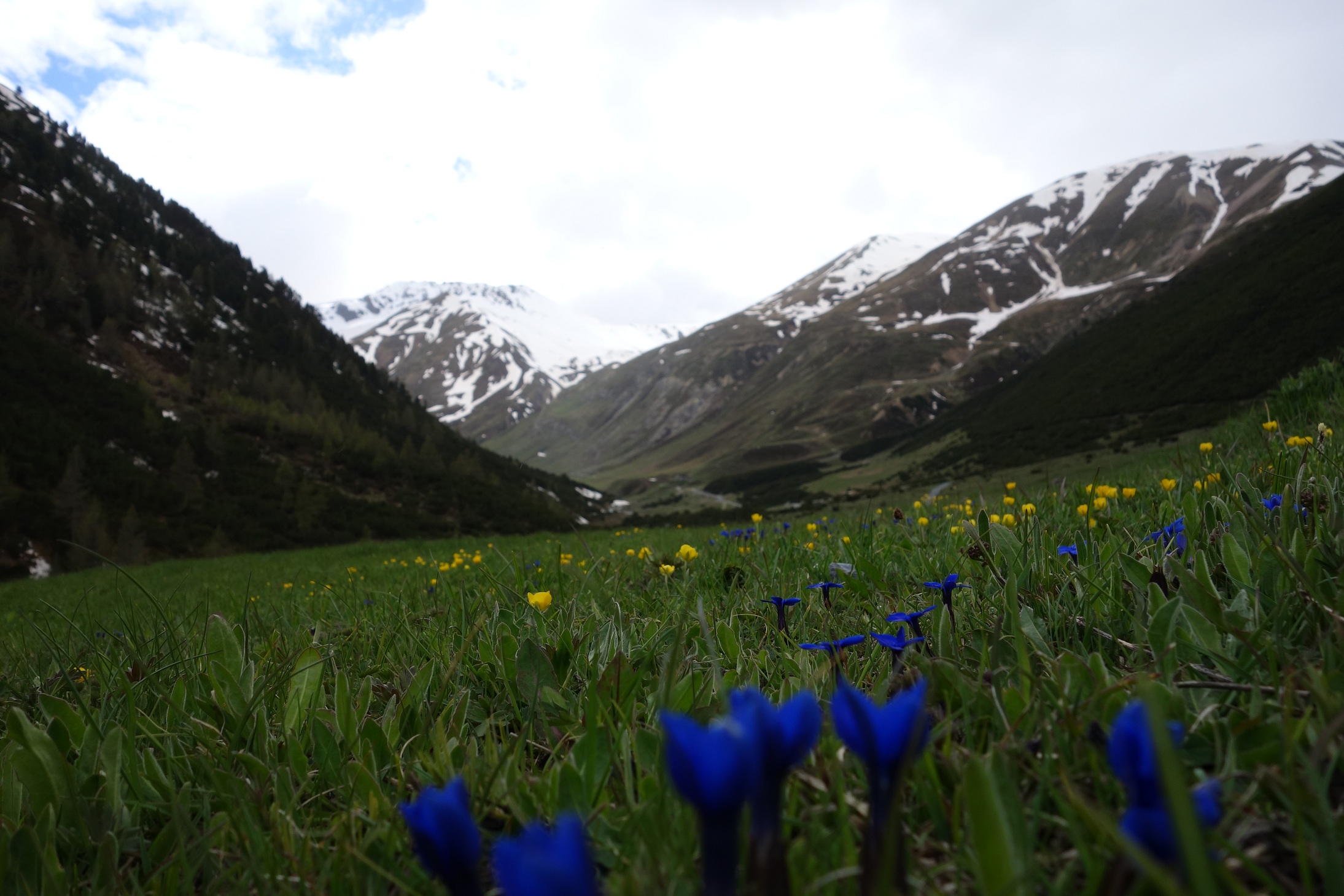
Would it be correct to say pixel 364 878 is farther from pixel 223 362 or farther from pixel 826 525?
pixel 223 362

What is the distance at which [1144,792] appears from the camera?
643mm

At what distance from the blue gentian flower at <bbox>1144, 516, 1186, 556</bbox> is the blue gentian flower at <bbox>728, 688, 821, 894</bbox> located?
196 centimetres

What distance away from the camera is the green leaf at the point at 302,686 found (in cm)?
173

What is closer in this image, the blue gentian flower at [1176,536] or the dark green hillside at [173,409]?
the blue gentian flower at [1176,536]

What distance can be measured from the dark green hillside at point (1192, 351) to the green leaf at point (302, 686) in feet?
200

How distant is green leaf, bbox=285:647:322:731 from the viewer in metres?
1.73

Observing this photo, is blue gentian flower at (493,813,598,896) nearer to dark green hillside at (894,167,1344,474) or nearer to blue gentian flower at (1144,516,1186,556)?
blue gentian flower at (1144,516,1186,556)

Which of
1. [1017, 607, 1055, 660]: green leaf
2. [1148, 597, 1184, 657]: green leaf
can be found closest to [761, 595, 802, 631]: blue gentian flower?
[1017, 607, 1055, 660]: green leaf

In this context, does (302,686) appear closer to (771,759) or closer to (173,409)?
(771,759)

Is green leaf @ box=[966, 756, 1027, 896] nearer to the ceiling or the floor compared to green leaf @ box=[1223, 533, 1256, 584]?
nearer to the floor

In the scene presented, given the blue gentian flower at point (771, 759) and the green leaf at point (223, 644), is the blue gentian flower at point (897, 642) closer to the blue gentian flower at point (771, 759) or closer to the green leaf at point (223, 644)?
the blue gentian flower at point (771, 759)

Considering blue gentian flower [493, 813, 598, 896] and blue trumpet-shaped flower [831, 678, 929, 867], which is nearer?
blue gentian flower [493, 813, 598, 896]

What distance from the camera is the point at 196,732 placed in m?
1.65

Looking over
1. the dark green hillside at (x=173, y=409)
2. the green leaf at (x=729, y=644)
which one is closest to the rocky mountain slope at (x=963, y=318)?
the dark green hillside at (x=173, y=409)
